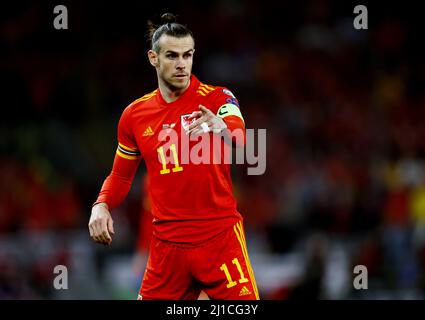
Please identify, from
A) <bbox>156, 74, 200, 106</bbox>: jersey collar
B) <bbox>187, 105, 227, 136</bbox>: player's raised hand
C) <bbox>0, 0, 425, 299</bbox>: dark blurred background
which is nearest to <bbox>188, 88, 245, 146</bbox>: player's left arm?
<bbox>187, 105, 227, 136</bbox>: player's raised hand

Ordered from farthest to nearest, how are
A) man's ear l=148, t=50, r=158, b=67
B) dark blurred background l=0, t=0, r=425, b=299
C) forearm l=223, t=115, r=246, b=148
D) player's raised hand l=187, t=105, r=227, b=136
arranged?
dark blurred background l=0, t=0, r=425, b=299
man's ear l=148, t=50, r=158, b=67
forearm l=223, t=115, r=246, b=148
player's raised hand l=187, t=105, r=227, b=136

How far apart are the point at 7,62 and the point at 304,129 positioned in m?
4.96

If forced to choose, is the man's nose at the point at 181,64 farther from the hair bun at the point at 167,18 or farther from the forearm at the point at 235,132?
the forearm at the point at 235,132

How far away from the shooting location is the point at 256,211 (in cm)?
1225

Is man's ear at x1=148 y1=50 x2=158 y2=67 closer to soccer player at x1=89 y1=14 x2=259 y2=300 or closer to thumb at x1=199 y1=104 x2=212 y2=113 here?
soccer player at x1=89 y1=14 x2=259 y2=300

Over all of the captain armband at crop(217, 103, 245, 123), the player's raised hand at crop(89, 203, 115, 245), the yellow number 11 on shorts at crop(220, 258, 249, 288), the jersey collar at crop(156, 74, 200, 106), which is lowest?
the yellow number 11 on shorts at crop(220, 258, 249, 288)

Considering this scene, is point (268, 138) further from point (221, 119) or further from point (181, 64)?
point (221, 119)

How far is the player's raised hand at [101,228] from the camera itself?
16.4ft

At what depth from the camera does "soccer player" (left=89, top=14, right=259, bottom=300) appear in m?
5.02

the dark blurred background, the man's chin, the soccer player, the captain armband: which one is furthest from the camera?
the dark blurred background

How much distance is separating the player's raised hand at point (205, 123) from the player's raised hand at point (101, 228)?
0.77 meters

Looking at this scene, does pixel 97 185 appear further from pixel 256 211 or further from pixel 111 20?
pixel 111 20

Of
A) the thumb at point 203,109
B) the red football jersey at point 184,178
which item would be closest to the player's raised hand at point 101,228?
the red football jersey at point 184,178

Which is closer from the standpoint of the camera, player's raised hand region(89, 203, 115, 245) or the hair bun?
player's raised hand region(89, 203, 115, 245)
